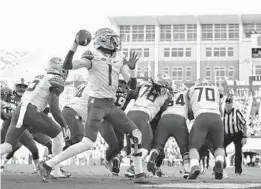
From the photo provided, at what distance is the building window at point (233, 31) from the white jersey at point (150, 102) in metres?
57.2

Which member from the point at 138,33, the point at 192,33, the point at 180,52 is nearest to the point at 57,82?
the point at 180,52

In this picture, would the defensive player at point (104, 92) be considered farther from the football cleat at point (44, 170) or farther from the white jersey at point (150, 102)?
the white jersey at point (150, 102)

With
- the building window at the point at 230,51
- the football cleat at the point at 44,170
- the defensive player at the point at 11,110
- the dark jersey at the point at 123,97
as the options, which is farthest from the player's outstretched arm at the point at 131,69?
the building window at the point at 230,51

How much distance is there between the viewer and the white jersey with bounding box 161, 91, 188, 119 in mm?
10070

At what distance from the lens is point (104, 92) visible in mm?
7777

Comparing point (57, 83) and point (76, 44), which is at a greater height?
point (76, 44)

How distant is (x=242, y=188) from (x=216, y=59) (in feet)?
199

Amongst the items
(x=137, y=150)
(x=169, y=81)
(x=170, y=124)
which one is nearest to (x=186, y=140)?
(x=170, y=124)

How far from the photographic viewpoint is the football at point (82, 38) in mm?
7133

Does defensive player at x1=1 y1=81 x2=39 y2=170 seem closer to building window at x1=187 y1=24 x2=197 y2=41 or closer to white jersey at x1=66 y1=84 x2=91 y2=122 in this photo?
white jersey at x1=66 y1=84 x2=91 y2=122

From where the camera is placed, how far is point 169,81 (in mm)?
10258

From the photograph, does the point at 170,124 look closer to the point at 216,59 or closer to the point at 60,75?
the point at 60,75

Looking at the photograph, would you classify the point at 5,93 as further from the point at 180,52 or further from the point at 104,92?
the point at 180,52

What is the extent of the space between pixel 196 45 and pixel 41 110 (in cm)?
5908
